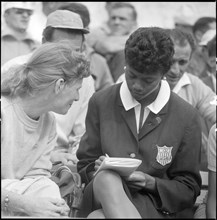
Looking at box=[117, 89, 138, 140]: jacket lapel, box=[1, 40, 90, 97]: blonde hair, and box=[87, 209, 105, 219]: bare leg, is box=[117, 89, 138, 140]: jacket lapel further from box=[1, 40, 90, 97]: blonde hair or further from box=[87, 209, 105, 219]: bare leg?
box=[87, 209, 105, 219]: bare leg

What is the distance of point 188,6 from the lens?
795 centimetres

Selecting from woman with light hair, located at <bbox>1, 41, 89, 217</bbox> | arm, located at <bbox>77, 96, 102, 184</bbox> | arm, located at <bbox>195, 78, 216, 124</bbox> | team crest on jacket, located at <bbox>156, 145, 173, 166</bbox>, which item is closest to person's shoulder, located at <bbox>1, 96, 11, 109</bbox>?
woman with light hair, located at <bbox>1, 41, 89, 217</bbox>

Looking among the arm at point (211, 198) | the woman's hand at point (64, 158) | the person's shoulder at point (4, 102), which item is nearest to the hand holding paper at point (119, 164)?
the arm at point (211, 198)

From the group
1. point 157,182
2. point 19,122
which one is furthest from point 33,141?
point 157,182

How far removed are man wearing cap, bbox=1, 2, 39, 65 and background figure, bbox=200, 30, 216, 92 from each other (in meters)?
1.62

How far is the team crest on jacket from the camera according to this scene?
3.51 meters

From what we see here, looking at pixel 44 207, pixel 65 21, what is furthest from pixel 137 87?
pixel 65 21

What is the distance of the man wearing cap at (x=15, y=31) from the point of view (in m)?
6.14

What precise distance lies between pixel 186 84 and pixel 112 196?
1.87 m

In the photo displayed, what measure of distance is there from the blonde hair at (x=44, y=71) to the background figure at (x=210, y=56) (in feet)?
6.58

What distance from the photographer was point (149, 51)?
135 inches

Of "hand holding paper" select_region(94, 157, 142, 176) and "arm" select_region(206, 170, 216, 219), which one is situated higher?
"hand holding paper" select_region(94, 157, 142, 176)

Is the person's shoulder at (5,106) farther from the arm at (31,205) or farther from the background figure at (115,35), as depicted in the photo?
the background figure at (115,35)

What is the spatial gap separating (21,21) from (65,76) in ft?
9.03
